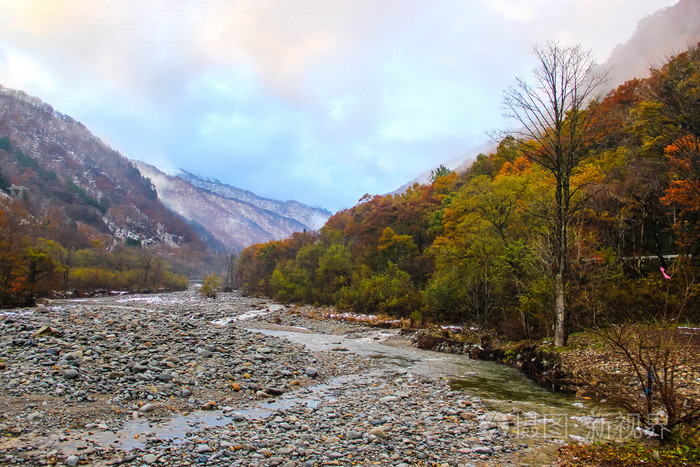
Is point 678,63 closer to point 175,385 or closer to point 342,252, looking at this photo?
point 175,385

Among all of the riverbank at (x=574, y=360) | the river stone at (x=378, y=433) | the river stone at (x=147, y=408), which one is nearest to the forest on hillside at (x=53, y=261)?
the river stone at (x=147, y=408)

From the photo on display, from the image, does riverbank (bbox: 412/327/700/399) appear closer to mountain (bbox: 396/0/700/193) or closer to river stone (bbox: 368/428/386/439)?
river stone (bbox: 368/428/386/439)

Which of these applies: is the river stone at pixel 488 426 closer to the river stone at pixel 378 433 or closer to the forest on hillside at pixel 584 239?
the river stone at pixel 378 433

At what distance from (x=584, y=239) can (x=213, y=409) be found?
17687 mm

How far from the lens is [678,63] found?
879 inches

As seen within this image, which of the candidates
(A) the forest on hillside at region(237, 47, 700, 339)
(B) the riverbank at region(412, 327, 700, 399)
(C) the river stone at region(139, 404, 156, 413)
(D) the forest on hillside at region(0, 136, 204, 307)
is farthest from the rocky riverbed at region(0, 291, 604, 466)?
(D) the forest on hillside at region(0, 136, 204, 307)

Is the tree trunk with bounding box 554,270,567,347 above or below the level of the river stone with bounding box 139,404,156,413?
above

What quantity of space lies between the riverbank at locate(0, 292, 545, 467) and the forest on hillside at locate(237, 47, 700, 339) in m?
4.13

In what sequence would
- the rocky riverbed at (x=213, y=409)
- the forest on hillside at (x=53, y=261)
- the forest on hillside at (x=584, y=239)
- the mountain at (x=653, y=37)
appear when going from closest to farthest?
the rocky riverbed at (x=213, y=409) < the forest on hillside at (x=584, y=239) < the forest on hillside at (x=53, y=261) < the mountain at (x=653, y=37)

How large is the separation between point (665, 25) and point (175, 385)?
207m

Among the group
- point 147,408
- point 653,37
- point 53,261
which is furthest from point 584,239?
point 653,37

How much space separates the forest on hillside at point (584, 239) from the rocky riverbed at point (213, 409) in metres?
4.21

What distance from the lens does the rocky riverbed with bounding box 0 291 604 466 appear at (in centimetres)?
668

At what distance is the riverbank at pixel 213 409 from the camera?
6688mm
